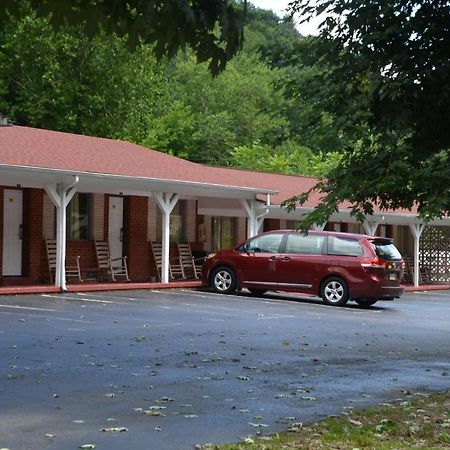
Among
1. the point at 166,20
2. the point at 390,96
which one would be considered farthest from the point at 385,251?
the point at 166,20

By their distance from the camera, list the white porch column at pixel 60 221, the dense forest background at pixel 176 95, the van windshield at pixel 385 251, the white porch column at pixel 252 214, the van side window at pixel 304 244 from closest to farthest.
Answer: the dense forest background at pixel 176 95, the white porch column at pixel 60 221, the van windshield at pixel 385 251, the van side window at pixel 304 244, the white porch column at pixel 252 214

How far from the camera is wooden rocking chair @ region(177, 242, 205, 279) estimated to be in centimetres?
3100

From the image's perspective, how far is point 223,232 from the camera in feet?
113

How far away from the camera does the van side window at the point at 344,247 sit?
2395cm

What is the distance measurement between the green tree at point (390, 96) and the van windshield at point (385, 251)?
43.0 ft

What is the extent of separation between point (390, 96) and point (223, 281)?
55.0 feet

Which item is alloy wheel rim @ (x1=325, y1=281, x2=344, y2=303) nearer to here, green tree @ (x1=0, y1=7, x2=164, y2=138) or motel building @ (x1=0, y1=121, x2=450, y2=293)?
motel building @ (x1=0, y1=121, x2=450, y2=293)

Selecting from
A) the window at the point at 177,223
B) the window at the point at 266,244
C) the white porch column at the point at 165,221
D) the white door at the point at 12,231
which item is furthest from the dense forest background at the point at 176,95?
the white door at the point at 12,231

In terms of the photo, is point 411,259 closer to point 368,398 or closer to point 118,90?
point 118,90

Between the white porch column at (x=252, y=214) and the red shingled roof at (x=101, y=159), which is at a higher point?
the red shingled roof at (x=101, y=159)

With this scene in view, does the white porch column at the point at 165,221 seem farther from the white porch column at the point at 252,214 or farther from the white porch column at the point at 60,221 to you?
the white porch column at the point at 60,221

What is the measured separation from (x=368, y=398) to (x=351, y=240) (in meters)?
14.2

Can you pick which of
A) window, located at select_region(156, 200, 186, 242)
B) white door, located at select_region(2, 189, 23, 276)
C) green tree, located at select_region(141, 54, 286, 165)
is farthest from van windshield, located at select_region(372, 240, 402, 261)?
green tree, located at select_region(141, 54, 286, 165)

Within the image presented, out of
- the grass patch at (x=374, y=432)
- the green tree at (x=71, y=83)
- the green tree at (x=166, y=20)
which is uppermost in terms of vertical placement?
the green tree at (x=71, y=83)
